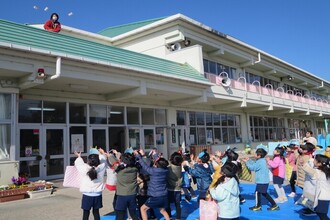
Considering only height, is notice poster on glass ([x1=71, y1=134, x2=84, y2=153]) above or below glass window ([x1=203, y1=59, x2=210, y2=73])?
below

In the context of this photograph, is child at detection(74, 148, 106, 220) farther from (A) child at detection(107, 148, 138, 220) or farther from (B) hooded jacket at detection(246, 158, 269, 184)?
(B) hooded jacket at detection(246, 158, 269, 184)

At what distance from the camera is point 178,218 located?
19.5 feet

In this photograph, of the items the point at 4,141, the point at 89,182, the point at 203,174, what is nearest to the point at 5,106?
the point at 4,141

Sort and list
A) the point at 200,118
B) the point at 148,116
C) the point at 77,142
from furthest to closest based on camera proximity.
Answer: the point at 200,118 → the point at 148,116 → the point at 77,142

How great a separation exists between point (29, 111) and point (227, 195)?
8.85 metres

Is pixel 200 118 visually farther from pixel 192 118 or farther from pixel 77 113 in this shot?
pixel 77 113

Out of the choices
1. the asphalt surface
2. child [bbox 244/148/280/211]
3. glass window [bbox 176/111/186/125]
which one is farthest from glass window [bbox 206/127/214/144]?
child [bbox 244/148/280/211]

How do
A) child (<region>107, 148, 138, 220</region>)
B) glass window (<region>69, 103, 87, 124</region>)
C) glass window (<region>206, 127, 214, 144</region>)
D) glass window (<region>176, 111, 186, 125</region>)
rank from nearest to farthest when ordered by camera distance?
child (<region>107, 148, 138, 220</region>)
glass window (<region>69, 103, 87, 124</region>)
glass window (<region>176, 111, 186, 125</region>)
glass window (<region>206, 127, 214, 144</region>)

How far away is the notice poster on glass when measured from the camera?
11.9m

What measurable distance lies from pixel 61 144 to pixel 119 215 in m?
7.25

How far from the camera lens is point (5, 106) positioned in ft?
30.5

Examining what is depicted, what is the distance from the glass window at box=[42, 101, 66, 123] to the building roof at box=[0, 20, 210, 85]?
263 centimetres

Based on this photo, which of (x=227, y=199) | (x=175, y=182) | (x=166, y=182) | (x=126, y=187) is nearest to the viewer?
(x=227, y=199)

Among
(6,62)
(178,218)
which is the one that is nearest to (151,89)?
(6,62)
